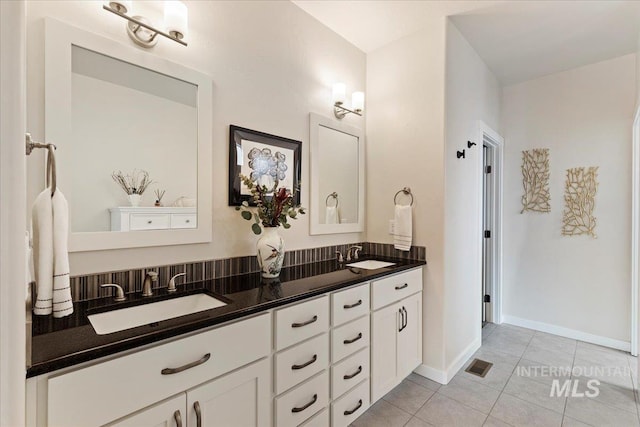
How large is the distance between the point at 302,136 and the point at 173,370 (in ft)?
5.47

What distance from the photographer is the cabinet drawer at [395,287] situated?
1.88 metres

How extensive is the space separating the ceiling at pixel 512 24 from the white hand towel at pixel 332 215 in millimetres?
1439

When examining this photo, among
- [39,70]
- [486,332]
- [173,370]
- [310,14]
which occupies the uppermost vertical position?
[310,14]

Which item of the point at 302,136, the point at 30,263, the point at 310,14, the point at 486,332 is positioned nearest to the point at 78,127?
the point at 30,263

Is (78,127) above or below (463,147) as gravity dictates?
below

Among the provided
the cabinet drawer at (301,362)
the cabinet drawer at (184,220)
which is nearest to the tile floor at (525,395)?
the cabinet drawer at (301,362)

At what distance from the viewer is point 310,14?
223 centimetres

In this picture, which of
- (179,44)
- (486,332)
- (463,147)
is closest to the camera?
(179,44)

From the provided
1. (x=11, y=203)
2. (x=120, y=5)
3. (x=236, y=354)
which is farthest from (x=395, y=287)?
(x=120, y=5)

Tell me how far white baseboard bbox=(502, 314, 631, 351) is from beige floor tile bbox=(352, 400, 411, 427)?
220 cm

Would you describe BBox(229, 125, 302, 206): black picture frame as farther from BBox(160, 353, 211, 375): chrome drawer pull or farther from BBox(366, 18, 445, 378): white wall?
BBox(366, 18, 445, 378): white wall

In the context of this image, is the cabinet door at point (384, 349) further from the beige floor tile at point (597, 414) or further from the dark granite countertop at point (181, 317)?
the beige floor tile at point (597, 414)

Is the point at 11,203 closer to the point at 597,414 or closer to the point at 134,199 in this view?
the point at 134,199

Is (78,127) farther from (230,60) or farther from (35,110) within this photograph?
(230,60)
